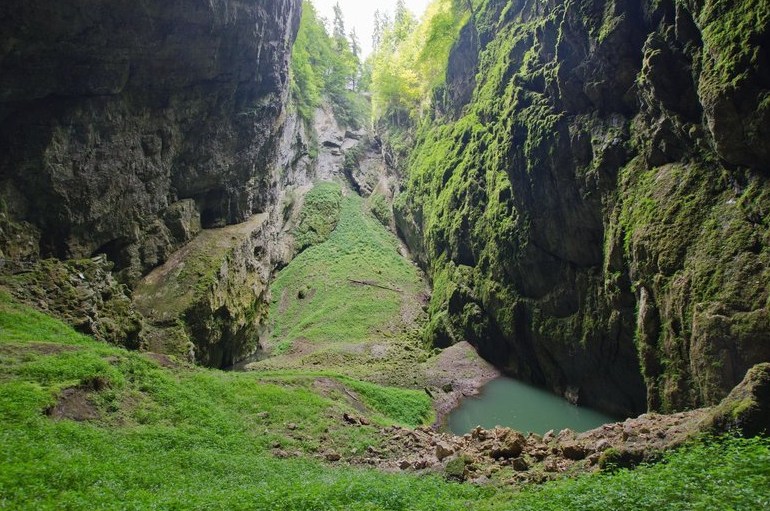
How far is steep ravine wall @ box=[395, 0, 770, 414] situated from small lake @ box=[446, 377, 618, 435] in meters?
0.98

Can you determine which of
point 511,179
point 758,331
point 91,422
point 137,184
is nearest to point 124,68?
point 137,184

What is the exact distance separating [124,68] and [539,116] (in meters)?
21.4

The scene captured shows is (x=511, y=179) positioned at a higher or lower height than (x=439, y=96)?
lower

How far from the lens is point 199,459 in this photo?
33.9 ft

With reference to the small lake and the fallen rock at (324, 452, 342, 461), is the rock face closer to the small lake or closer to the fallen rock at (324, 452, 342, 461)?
the fallen rock at (324, 452, 342, 461)

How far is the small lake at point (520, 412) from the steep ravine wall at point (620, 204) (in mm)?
979

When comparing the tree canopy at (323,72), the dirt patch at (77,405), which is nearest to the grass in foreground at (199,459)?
the dirt patch at (77,405)

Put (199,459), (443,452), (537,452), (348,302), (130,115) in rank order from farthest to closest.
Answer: (348,302)
(130,115)
(443,452)
(537,452)
(199,459)

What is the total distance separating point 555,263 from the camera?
23.6 m

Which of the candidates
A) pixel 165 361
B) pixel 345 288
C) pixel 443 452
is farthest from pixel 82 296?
pixel 345 288

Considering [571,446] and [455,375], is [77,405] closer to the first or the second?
[571,446]

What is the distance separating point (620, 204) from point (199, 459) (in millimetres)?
17800

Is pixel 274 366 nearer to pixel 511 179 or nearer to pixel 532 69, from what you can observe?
pixel 511 179

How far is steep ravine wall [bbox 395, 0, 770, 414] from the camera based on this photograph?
13.1 m
